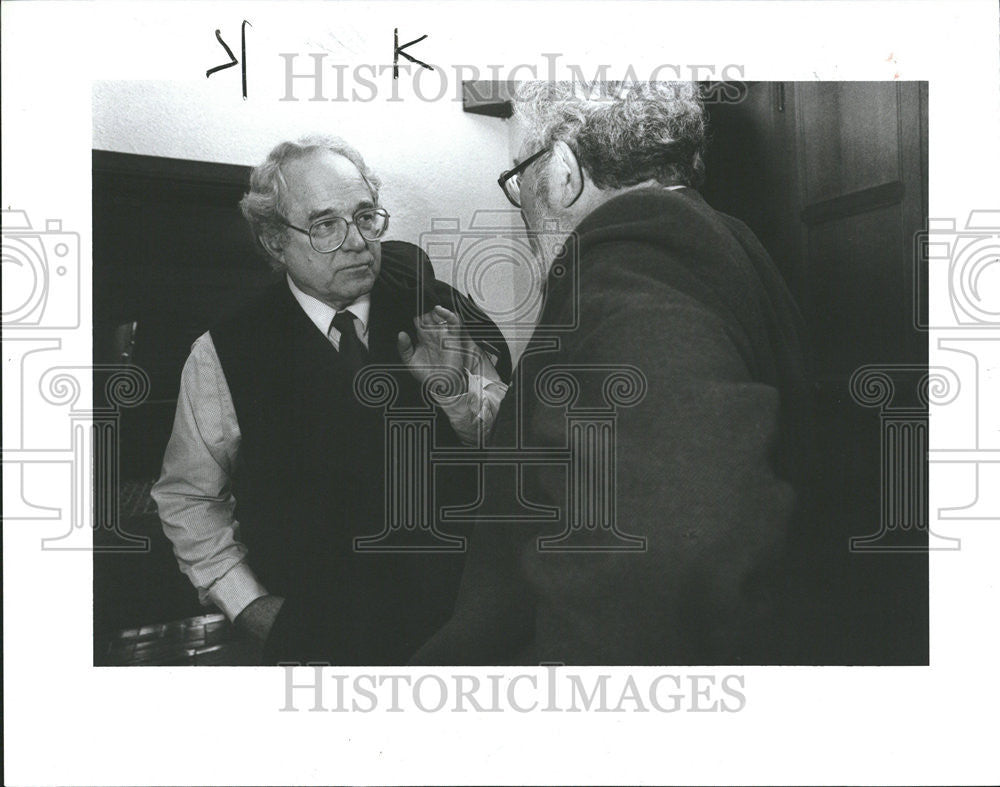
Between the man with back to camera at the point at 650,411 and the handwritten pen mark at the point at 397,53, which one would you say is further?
the handwritten pen mark at the point at 397,53

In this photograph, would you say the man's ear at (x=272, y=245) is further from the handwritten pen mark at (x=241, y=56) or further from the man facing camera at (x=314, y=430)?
the handwritten pen mark at (x=241, y=56)

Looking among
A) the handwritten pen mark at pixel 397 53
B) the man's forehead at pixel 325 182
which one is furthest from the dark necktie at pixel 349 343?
the handwritten pen mark at pixel 397 53

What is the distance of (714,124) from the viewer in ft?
7.68

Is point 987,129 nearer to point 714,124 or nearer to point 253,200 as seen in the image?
point 714,124

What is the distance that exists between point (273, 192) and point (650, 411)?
0.99 meters

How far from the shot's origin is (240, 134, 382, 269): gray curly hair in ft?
7.55

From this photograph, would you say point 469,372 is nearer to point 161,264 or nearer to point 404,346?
point 404,346

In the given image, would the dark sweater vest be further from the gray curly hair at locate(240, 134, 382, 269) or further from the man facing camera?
the gray curly hair at locate(240, 134, 382, 269)

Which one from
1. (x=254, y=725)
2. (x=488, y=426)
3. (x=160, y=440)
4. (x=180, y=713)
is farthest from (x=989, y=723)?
(x=160, y=440)

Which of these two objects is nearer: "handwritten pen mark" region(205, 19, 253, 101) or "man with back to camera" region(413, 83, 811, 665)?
"man with back to camera" region(413, 83, 811, 665)

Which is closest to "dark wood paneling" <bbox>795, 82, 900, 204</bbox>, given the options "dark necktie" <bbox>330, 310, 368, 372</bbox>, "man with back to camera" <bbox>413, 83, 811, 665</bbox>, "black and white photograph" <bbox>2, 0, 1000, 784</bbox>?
"black and white photograph" <bbox>2, 0, 1000, 784</bbox>

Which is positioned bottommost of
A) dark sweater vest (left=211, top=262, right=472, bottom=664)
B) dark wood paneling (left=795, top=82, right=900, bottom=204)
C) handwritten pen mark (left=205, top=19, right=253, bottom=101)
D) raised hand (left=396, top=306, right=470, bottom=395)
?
dark sweater vest (left=211, top=262, right=472, bottom=664)

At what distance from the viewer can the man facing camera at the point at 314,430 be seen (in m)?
2.32

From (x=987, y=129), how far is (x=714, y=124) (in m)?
0.65
